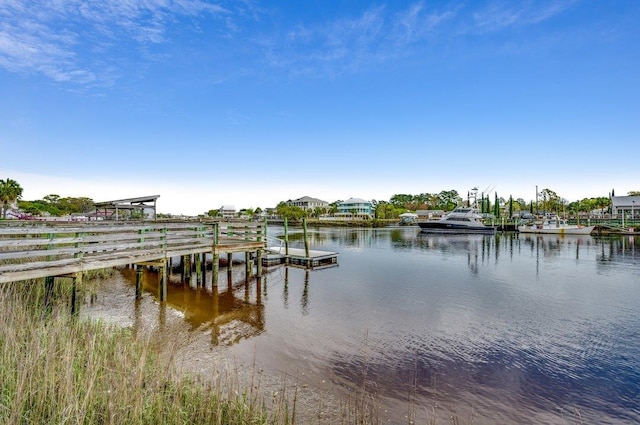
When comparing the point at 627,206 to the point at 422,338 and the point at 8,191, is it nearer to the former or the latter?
the point at 422,338

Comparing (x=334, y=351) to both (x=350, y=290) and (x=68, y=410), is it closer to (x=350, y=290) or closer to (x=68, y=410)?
(x=68, y=410)

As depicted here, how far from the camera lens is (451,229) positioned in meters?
59.9

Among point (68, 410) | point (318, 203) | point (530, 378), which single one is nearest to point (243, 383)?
point (68, 410)

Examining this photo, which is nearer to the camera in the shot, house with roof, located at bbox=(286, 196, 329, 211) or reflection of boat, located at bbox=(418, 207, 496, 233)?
reflection of boat, located at bbox=(418, 207, 496, 233)

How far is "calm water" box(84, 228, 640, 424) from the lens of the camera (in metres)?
6.41

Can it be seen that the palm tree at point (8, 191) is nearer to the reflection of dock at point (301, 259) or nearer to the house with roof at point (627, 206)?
the reflection of dock at point (301, 259)

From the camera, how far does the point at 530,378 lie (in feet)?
24.0

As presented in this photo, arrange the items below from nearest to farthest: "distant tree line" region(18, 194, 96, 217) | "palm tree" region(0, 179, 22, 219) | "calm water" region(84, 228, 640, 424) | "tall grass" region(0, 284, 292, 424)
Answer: "tall grass" region(0, 284, 292, 424)
"calm water" region(84, 228, 640, 424)
"palm tree" region(0, 179, 22, 219)
"distant tree line" region(18, 194, 96, 217)

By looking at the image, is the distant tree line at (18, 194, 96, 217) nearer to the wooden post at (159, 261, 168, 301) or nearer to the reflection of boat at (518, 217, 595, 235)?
the wooden post at (159, 261, 168, 301)

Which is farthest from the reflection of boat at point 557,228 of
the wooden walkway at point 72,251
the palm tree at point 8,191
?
the palm tree at point 8,191

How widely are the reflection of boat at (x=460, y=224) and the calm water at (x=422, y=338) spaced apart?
41.7 metres

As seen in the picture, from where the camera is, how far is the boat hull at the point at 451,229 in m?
58.2

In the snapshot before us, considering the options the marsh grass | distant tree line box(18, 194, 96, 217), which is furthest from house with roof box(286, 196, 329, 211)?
the marsh grass

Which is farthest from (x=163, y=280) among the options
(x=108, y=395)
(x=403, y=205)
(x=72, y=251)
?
(x=403, y=205)
